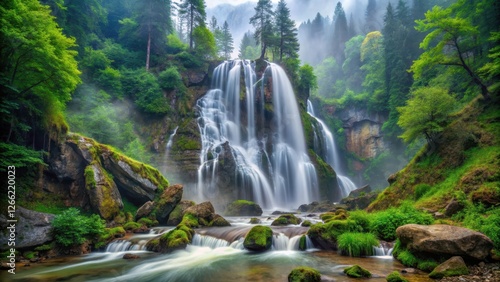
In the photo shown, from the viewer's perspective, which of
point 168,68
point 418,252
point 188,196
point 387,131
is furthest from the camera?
point 387,131

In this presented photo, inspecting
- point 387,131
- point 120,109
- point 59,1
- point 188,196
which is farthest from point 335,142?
point 59,1

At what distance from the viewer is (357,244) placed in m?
10.4

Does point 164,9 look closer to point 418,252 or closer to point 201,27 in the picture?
point 201,27

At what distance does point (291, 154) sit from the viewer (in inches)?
1395

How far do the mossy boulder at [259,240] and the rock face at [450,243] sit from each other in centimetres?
575

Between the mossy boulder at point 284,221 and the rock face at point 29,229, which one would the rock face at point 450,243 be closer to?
the mossy boulder at point 284,221

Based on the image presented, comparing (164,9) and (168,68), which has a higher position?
(164,9)

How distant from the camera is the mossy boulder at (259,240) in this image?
Answer: 11828 millimetres

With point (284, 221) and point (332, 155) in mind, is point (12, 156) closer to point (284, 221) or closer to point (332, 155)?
point (284, 221)

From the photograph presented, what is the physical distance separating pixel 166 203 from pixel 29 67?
10.9m

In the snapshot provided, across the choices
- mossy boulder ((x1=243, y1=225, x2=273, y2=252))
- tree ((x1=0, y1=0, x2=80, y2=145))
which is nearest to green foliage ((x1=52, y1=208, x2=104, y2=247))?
tree ((x1=0, y1=0, x2=80, y2=145))

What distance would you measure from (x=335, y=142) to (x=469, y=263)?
39194mm

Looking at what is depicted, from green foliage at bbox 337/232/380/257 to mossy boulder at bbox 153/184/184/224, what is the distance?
39.8ft

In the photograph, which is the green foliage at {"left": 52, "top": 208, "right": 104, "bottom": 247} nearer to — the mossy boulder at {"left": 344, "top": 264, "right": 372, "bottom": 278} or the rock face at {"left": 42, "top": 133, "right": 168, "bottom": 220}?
the rock face at {"left": 42, "top": 133, "right": 168, "bottom": 220}
